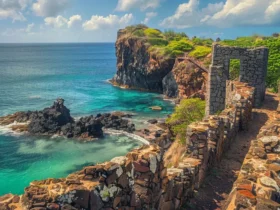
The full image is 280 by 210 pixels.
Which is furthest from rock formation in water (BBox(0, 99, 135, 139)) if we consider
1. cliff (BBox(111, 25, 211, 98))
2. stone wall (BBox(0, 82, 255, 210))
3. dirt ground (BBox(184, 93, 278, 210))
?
stone wall (BBox(0, 82, 255, 210))

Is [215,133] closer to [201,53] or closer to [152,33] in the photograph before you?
[201,53]

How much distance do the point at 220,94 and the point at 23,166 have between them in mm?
28999

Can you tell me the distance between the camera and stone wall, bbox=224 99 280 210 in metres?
7.42

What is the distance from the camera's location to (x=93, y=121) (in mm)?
53094

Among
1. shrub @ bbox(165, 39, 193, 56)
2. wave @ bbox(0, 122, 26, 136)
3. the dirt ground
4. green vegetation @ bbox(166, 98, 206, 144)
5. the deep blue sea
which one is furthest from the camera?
shrub @ bbox(165, 39, 193, 56)

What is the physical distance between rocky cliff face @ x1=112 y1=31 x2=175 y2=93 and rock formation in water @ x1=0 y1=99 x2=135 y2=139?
3100 centimetres

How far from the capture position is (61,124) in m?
56.4

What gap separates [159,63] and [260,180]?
8084cm

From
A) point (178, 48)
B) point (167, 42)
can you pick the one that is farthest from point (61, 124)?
point (167, 42)

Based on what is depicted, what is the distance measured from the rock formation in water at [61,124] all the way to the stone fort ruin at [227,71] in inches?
1216

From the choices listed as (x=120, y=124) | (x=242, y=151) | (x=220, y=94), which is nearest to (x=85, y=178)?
(x=242, y=151)

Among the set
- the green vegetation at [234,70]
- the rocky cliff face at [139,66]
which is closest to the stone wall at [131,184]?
the green vegetation at [234,70]

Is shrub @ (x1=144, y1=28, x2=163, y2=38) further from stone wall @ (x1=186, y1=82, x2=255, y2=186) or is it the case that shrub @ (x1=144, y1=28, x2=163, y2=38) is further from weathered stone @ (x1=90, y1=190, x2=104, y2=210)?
weathered stone @ (x1=90, y1=190, x2=104, y2=210)

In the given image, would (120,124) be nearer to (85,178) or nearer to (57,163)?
(57,163)
